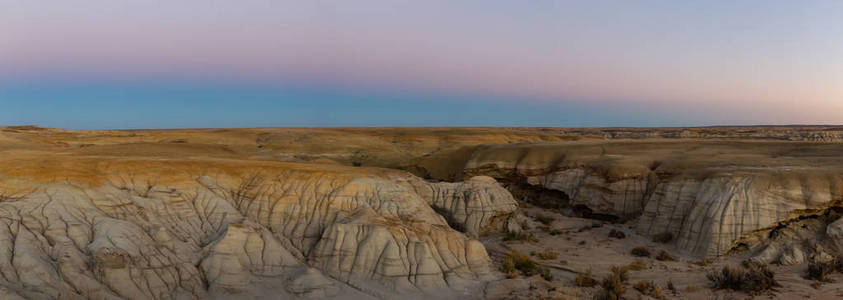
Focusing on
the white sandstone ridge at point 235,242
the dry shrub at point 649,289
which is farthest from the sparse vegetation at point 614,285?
the white sandstone ridge at point 235,242

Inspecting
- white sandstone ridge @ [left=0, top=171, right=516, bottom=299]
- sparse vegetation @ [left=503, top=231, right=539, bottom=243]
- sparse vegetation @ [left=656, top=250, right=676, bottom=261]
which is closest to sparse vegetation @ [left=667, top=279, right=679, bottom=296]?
sparse vegetation @ [left=656, top=250, right=676, bottom=261]

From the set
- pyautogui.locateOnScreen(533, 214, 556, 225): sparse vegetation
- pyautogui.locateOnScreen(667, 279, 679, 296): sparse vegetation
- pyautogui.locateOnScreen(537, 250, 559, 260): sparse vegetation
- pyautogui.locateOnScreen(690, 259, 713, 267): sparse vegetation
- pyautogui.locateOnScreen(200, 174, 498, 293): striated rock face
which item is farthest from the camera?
pyautogui.locateOnScreen(533, 214, 556, 225): sparse vegetation

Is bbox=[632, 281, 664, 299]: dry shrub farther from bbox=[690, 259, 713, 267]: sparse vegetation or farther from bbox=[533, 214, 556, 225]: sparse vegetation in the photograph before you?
bbox=[533, 214, 556, 225]: sparse vegetation

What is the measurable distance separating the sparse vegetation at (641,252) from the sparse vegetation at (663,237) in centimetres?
137

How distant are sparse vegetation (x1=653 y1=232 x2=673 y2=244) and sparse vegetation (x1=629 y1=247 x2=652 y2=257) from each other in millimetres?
1367

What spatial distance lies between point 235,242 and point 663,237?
76.3 feet

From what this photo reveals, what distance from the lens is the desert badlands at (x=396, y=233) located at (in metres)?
18.4

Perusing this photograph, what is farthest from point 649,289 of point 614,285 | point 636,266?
point 636,266

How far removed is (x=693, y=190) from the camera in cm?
2727

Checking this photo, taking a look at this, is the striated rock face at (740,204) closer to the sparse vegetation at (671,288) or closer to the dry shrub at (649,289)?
the sparse vegetation at (671,288)

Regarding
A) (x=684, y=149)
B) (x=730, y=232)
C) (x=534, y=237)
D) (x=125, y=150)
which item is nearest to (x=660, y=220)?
(x=730, y=232)

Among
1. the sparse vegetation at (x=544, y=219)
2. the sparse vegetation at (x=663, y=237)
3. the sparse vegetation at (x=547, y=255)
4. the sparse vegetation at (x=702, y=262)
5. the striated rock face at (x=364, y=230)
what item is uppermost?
the striated rock face at (x=364, y=230)

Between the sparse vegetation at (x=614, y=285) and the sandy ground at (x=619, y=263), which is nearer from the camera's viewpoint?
the sparse vegetation at (x=614, y=285)

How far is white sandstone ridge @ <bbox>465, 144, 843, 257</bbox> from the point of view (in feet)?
79.7
